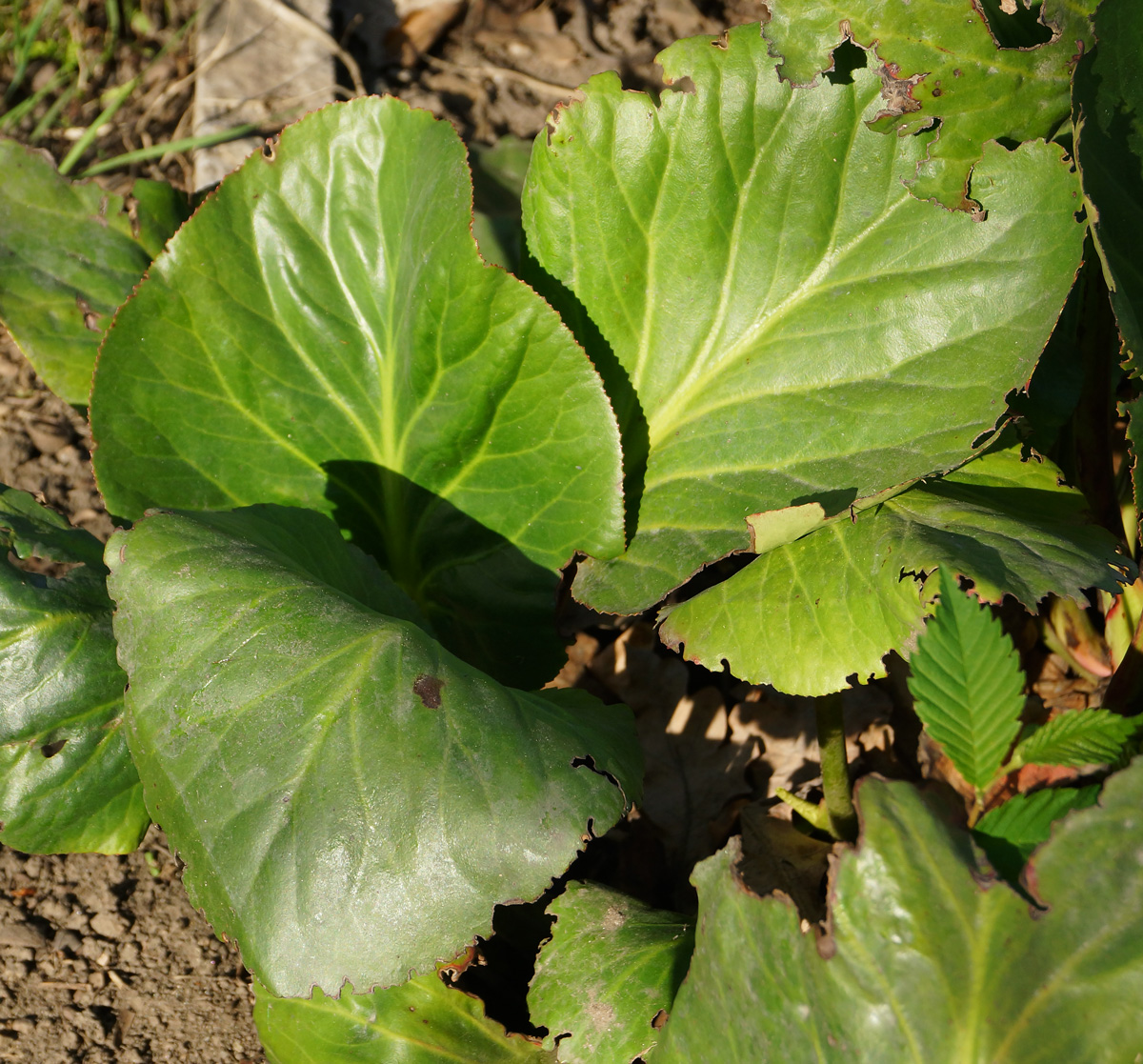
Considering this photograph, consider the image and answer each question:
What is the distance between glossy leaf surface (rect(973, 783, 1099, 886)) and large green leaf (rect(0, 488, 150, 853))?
4.41 ft

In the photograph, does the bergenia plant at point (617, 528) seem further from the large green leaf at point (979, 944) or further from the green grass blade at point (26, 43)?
the green grass blade at point (26, 43)

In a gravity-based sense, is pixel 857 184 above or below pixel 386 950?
above

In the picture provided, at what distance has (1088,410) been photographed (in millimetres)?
1973

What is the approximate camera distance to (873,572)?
1.50 meters

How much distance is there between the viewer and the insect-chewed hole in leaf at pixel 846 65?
161 cm

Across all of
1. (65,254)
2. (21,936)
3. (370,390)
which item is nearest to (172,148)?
(65,254)

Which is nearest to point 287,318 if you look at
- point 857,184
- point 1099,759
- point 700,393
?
point 700,393

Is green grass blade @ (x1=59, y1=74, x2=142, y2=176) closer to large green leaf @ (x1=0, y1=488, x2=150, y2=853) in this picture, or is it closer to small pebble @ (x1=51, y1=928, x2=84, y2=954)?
large green leaf @ (x1=0, y1=488, x2=150, y2=853)

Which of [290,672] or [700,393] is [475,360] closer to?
[700,393]

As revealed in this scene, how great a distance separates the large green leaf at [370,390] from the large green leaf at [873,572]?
0.26m

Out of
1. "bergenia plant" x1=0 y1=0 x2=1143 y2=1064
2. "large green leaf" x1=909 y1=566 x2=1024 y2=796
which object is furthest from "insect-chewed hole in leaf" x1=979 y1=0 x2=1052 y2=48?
"large green leaf" x1=909 y1=566 x2=1024 y2=796

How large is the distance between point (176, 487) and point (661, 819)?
1160mm

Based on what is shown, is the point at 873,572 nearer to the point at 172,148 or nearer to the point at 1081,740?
the point at 1081,740

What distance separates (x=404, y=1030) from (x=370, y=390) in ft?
3.48
